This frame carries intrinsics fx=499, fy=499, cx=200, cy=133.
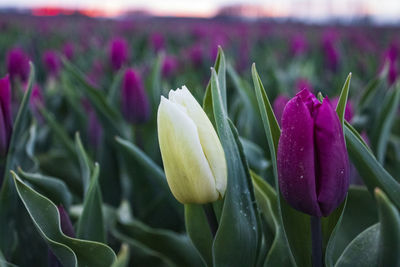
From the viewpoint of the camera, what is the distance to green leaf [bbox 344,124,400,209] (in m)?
0.52

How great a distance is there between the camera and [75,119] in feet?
4.29

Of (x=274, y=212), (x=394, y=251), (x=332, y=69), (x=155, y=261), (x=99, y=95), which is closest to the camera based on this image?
(x=394, y=251)

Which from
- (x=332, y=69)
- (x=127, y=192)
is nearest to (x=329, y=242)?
(x=127, y=192)

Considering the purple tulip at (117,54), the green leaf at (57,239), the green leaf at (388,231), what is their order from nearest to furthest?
1. the green leaf at (388,231)
2. the green leaf at (57,239)
3. the purple tulip at (117,54)

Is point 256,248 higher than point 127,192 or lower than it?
higher

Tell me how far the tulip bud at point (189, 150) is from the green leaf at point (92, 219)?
0.16 metres

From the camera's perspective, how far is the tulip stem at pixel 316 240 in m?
0.47

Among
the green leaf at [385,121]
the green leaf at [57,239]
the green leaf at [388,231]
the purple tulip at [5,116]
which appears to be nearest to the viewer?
the green leaf at [388,231]

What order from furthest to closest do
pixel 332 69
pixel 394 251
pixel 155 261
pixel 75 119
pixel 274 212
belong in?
pixel 332 69 < pixel 75 119 < pixel 155 261 < pixel 274 212 < pixel 394 251

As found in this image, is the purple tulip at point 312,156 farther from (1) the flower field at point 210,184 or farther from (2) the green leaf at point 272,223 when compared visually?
(2) the green leaf at point 272,223

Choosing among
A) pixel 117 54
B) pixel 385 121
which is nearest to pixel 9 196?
pixel 385 121

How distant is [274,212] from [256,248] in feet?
0.31

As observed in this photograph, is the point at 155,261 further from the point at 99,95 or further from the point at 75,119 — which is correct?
the point at 75,119

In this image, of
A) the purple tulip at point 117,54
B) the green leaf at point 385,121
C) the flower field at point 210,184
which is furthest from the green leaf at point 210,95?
the purple tulip at point 117,54
